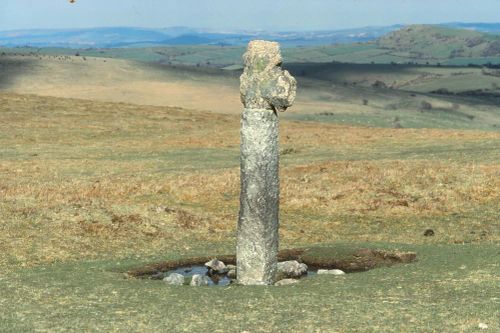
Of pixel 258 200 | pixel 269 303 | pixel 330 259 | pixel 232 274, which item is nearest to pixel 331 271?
pixel 330 259

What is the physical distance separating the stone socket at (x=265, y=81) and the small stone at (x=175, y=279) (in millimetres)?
6293

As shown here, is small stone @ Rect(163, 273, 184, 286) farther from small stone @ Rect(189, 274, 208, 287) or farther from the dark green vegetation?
the dark green vegetation

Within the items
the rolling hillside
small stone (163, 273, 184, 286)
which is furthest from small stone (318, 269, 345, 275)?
the rolling hillside

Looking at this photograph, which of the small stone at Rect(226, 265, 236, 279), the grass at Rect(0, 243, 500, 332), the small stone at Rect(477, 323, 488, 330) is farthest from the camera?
the small stone at Rect(226, 265, 236, 279)

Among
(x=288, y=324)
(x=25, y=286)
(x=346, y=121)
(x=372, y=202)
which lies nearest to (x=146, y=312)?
(x=288, y=324)

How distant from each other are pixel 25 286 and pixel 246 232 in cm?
740

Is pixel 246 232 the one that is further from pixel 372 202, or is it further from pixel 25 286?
pixel 372 202

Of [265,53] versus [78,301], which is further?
[265,53]

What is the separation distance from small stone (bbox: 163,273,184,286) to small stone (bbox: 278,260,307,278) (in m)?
3.88

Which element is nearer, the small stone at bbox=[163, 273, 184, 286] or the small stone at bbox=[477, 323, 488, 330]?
the small stone at bbox=[477, 323, 488, 330]

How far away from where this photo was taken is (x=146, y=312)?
20.9 metres

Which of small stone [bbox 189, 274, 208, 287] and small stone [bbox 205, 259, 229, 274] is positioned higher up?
small stone [bbox 189, 274, 208, 287]

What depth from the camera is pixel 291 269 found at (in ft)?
94.2

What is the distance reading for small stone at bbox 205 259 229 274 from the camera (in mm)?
29375
